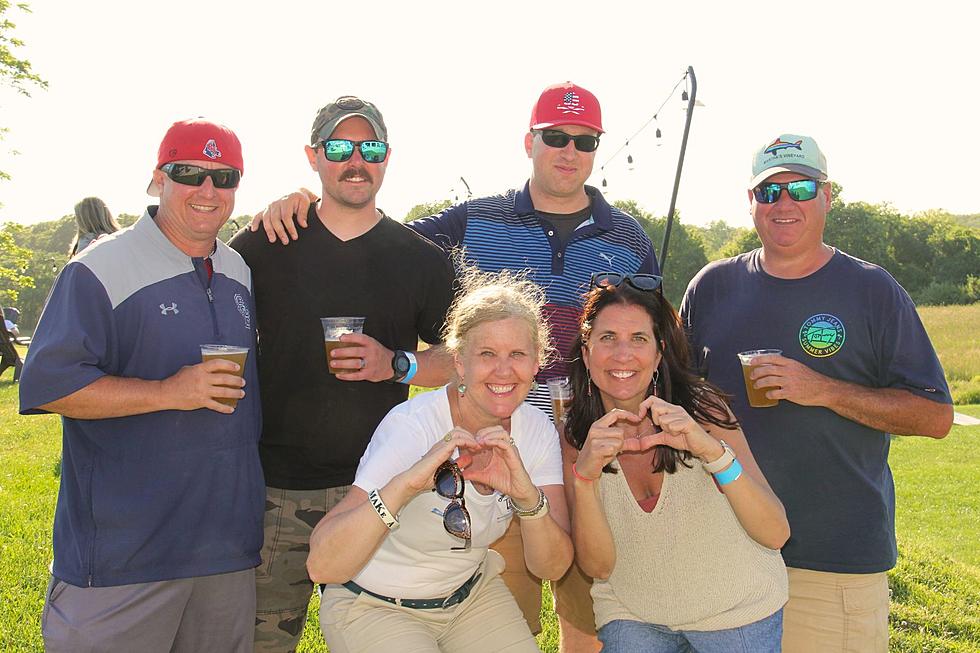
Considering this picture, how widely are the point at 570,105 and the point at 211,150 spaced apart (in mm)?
2083

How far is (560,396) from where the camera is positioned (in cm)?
384

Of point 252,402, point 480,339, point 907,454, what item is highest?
point 480,339

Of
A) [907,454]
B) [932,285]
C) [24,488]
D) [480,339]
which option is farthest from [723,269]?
[932,285]

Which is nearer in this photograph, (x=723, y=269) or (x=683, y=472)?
(x=683, y=472)

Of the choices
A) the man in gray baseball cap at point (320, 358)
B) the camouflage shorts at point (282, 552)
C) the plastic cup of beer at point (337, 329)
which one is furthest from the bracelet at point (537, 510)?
the camouflage shorts at point (282, 552)

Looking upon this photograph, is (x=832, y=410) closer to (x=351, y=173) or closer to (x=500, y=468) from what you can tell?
(x=500, y=468)

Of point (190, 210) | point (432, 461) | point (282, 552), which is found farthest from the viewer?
point (282, 552)

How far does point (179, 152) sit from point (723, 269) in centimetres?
281

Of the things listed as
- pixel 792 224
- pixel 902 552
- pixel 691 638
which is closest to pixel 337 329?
pixel 691 638

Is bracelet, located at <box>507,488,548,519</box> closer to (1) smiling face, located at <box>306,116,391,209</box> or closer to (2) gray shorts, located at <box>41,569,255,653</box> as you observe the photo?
(2) gray shorts, located at <box>41,569,255,653</box>

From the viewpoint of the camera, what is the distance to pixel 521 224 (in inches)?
182

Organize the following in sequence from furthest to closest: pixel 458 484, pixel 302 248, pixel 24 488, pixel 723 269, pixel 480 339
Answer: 1. pixel 24 488
2. pixel 723 269
3. pixel 302 248
4. pixel 480 339
5. pixel 458 484

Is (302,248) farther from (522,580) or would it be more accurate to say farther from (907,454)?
(907,454)

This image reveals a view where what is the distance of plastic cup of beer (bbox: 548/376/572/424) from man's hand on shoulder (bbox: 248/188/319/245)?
150 centimetres
